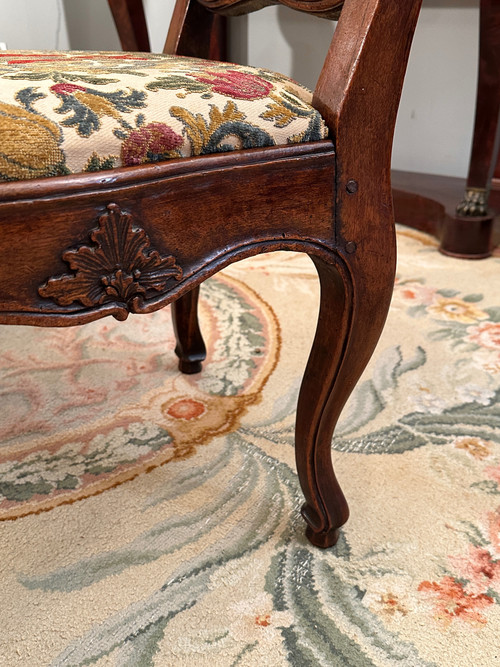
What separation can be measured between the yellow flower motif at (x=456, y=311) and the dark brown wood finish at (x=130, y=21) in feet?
3.62

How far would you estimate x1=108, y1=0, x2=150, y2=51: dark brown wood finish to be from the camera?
5.55 ft

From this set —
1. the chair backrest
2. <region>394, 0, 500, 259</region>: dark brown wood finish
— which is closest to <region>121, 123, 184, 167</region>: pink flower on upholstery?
the chair backrest

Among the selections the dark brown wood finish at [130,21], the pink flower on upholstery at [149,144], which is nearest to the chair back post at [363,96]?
the pink flower on upholstery at [149,144]

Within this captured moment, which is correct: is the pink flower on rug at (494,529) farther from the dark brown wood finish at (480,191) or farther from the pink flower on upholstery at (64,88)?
the dark brown wood finish at (480,191)

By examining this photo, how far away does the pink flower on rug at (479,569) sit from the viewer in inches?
25.8

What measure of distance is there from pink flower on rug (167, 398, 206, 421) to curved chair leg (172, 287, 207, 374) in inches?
3.3

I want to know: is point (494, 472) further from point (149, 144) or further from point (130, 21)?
point (130, 21)

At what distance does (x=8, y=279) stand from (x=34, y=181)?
0.22ft

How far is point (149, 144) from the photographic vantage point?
17.6 inches

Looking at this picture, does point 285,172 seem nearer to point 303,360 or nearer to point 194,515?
point 194,515

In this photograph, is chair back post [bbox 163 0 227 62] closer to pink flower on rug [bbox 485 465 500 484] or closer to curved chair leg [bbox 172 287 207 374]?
curved chair leg [bbox 172 287 207 374]

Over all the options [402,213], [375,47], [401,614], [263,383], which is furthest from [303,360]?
[402,213]

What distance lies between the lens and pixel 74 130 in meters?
0.42

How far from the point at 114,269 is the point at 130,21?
1504 millimetres
